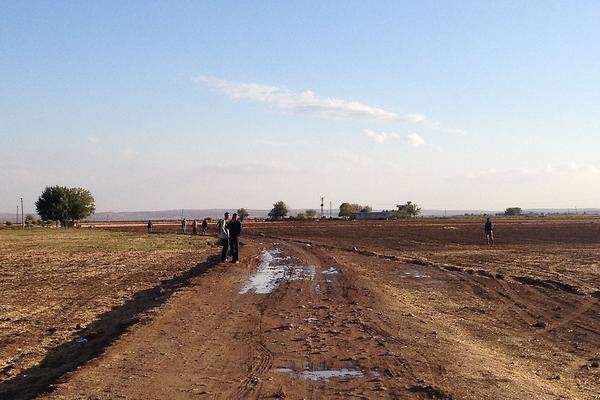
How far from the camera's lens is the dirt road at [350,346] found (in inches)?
293

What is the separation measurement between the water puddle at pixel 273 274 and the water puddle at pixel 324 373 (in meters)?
7.92

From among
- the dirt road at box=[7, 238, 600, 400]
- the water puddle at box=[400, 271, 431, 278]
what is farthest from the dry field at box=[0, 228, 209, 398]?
the water puddle at box=[400, 271, 431, 278]

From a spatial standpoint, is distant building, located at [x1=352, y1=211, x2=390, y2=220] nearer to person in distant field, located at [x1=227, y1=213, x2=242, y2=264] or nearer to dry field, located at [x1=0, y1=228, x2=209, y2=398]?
dry field, located at [x1=0, y1=228, x2=209, y2=398]

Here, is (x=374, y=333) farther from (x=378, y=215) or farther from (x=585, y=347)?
(x=378, y=215)

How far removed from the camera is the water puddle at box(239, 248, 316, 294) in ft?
56.2

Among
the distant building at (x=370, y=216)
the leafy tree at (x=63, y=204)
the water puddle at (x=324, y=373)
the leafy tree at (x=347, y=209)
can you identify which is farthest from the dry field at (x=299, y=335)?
the leafy tree at (x=347, y=209)

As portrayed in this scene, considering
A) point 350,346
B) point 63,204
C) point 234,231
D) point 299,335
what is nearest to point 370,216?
point 63,204

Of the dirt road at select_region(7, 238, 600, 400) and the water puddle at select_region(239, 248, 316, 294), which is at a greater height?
the water puddle at select_region(239, 248, 316, 294)

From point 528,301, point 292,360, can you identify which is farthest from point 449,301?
point 292,360

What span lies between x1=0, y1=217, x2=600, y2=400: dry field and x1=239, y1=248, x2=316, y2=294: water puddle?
98mm

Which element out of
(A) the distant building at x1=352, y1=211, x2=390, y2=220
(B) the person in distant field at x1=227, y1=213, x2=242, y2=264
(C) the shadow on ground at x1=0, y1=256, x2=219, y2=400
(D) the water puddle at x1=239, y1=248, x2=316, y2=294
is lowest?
(C) the shadow on ground at x1=0, y1=256, x2=219, y2=400

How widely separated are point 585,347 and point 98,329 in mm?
8403

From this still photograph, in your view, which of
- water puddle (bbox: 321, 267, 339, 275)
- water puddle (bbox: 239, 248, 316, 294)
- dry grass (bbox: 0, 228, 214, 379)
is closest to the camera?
dry grass (bbox: 0, 228, 214, 379)

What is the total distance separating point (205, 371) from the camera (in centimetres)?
806
